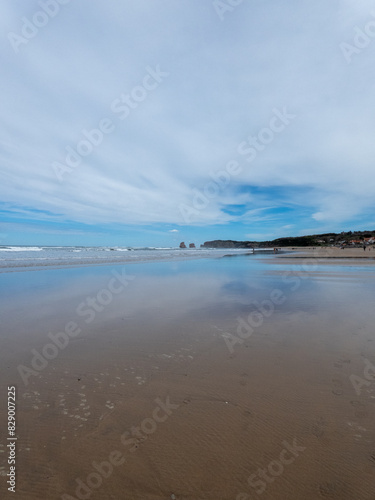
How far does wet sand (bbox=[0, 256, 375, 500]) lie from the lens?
2473mm

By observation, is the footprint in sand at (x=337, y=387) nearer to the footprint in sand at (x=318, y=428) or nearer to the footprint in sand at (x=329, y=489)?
the footprint in sand at (x=318, y=428)

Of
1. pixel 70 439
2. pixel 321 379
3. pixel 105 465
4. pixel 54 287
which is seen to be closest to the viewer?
pixel 105 465

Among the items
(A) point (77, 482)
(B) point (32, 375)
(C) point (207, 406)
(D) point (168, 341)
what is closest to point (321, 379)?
(C) point (207, 406)

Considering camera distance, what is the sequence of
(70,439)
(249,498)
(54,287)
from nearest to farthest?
(249,498) < (70,439) < (54,287)

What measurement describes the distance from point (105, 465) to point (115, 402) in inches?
37.3

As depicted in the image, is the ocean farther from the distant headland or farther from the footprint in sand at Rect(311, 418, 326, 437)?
the distant headland

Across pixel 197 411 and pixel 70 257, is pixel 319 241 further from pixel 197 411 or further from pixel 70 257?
pixel 197 411

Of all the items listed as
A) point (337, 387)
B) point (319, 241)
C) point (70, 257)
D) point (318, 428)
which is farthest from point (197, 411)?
point (319, 241)

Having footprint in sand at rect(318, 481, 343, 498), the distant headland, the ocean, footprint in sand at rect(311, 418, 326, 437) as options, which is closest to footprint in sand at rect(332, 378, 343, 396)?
footprint in sand at rect(311, 418, 326, 437)

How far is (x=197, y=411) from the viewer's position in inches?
134

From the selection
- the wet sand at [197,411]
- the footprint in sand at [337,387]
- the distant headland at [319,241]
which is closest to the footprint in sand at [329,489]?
the wet sand at [197,411]

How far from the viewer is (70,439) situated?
2.94 metres

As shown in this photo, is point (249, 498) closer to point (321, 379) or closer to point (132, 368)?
point (321, 379)

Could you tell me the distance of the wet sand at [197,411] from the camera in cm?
247
